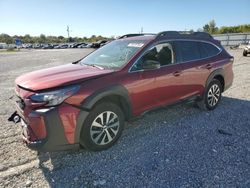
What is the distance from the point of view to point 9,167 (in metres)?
3.30

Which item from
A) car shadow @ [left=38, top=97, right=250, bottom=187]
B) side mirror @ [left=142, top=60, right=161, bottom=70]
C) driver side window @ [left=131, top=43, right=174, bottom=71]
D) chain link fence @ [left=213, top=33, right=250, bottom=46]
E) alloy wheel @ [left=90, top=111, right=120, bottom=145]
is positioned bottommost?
car shadow @ [left=38, top=97, right=250, bottom=187]

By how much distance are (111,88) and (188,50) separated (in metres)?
2.28

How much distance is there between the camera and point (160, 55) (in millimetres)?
4473

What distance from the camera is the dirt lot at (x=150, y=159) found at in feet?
9.82

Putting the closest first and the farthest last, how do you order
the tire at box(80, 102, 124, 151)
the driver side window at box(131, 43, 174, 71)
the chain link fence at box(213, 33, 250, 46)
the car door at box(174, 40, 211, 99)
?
the tire at box(80, 102, 124, 151)
the driver side window at box(131, 43, 174, 71)
the car door at box(174, 40, 211, 99)
the chain link fence at box(213, 33, 250, 46)

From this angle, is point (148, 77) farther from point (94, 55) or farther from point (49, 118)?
point (49, 118)

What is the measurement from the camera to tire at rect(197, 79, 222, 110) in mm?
5441

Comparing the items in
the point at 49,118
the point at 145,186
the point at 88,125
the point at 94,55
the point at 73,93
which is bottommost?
the point at 145,186

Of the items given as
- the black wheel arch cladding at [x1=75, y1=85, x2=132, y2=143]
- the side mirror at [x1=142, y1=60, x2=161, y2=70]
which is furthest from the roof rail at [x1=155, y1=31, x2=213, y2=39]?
the black wheel arch cladding at [x1=75, y1=85, x2=132, y2=143]

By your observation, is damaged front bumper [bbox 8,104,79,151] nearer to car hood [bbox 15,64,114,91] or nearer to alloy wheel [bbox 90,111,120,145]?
car hood [bbox 15,64,114,91]

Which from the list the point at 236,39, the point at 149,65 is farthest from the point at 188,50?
the point at 236,39

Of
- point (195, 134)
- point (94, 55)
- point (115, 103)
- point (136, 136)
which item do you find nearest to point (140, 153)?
point (136, 136)

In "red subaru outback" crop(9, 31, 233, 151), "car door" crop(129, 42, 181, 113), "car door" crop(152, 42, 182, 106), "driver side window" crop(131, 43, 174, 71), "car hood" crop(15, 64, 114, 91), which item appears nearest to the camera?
"red subaru outback" crop(9, 31, 233, 151)

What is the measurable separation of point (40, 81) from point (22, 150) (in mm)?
1202
